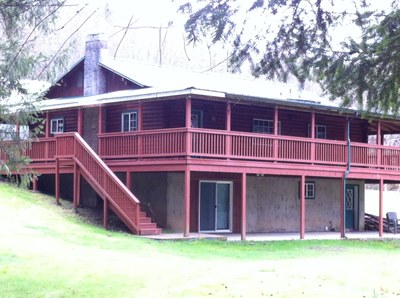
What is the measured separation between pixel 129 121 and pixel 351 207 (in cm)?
1145

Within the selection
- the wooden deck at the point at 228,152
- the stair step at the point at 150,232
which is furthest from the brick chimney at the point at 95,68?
the stair step at the point at 150,232

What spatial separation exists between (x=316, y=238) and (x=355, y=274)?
1126 centimetres

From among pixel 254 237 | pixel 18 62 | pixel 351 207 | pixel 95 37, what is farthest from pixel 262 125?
pixel 18 62

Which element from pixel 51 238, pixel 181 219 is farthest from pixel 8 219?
pixel 181 219

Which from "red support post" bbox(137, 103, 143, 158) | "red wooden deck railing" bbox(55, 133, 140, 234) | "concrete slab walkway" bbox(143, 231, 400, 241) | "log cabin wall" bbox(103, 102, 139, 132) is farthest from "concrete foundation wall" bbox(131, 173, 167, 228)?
"red wooden deck railing" bbox(55, 133, 140, 234)

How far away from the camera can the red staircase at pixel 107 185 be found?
901 inches

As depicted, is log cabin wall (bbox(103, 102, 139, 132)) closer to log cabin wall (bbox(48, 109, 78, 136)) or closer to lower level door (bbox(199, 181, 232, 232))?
log cabin wall (bbox(48, 109, 78, 136))

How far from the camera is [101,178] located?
24047mm

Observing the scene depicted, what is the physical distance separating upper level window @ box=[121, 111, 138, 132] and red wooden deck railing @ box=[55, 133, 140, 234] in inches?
97.2

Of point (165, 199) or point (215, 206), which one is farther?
point (215, 206)

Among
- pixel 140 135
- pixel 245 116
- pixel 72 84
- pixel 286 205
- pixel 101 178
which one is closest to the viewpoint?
pixel 101 178

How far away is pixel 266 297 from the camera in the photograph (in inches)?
474

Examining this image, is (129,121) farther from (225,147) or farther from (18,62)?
(18,62)

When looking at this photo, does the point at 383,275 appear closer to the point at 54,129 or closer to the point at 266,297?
the point at 266,297
